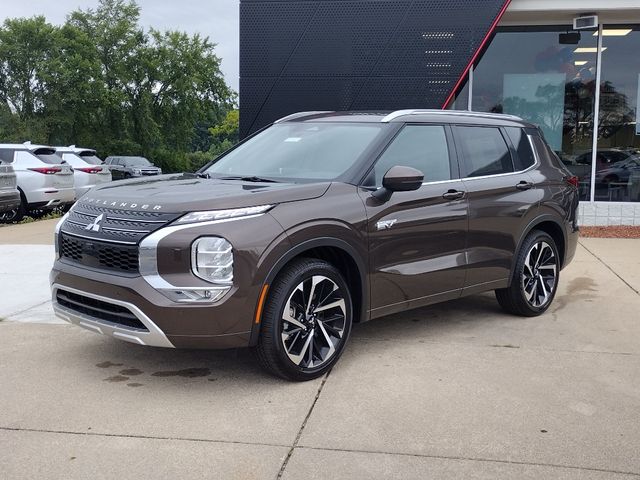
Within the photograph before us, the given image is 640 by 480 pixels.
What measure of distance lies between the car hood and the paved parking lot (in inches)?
45.3

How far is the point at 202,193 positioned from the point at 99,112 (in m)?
43.5

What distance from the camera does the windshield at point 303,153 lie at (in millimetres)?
4957

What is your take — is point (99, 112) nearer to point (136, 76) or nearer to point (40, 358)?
point (136, 76)

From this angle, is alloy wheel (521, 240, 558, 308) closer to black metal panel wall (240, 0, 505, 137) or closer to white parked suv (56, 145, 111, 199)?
black metal panel wall (240, 0, 505, 137)

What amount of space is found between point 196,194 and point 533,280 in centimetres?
330

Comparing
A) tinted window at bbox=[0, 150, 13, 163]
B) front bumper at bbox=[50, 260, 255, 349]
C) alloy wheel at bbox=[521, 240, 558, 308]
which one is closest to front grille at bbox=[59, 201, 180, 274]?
front bumper at bbox=[50, 260, 255, 349]

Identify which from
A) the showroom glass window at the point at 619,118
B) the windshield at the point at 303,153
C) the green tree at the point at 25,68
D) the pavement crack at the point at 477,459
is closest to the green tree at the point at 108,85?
the green tree at the point at 25,68

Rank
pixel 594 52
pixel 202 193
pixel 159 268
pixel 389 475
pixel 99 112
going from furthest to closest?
pixel 99 112 < pixel 594 52 < pixel 202 193 < pixel 159 268 < pixel 389 475

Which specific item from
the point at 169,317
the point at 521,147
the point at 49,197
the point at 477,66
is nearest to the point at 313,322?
the point at 169,317

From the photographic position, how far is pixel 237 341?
4094 millimetres

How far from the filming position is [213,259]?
13.1ft

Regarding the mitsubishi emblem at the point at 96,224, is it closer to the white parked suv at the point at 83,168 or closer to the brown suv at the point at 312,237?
the brown suv at the point at 312,237

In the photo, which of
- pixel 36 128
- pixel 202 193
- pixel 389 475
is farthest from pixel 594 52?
pixel 36 128

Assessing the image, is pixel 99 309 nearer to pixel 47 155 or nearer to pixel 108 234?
pixel 108 234
